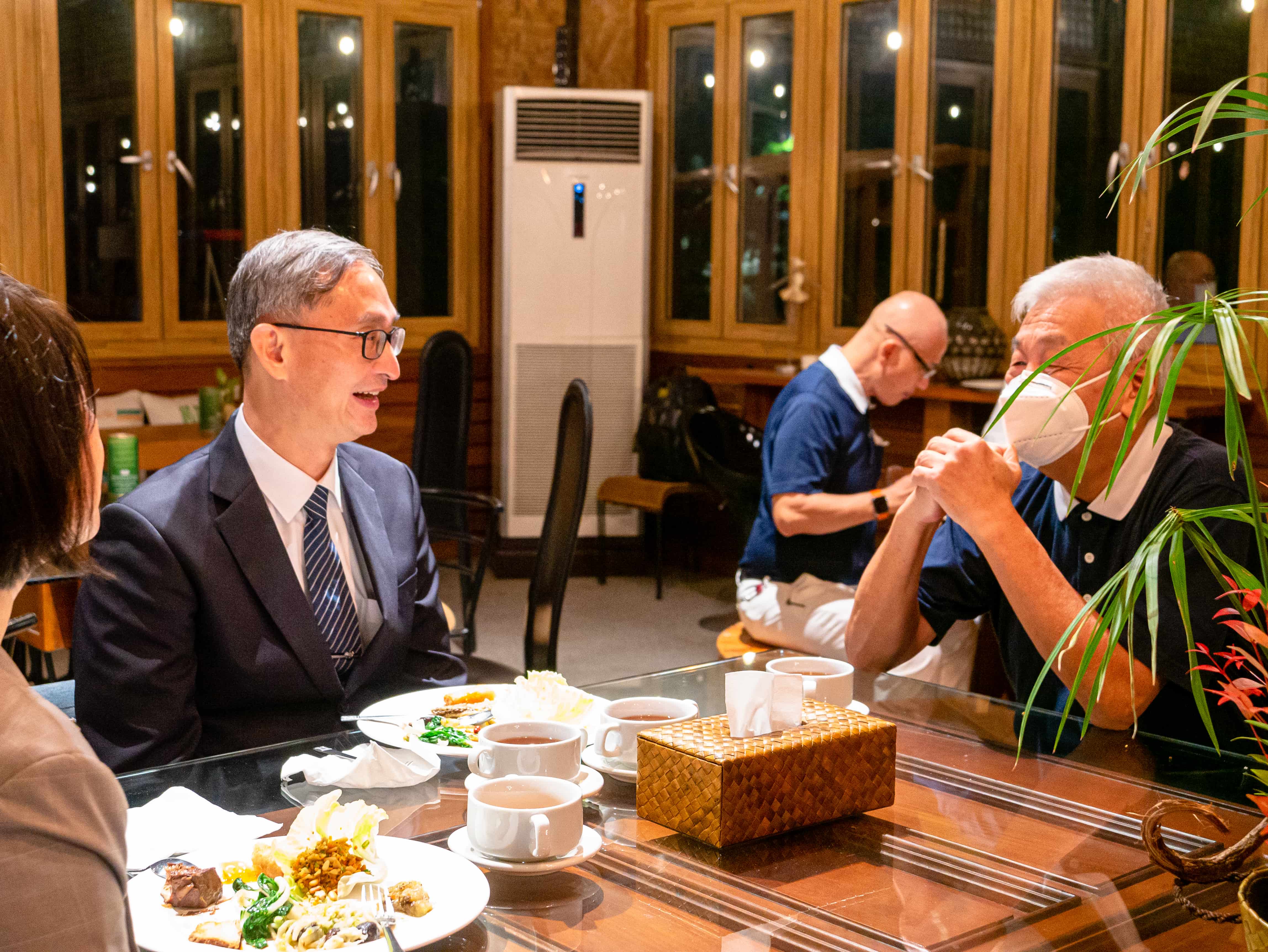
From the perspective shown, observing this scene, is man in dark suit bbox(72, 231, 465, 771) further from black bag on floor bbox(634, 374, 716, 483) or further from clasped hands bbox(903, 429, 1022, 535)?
black bag on floor bbox(634, 374, 716, 483)

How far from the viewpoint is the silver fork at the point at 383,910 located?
1007 mm

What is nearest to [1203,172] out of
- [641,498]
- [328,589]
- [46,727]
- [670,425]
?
[670,425]

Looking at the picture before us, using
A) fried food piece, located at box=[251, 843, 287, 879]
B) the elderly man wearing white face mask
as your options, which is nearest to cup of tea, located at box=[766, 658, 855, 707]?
the elderly man wearing white face mask

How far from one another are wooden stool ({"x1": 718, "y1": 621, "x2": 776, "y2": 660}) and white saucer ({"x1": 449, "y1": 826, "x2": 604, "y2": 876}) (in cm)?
196

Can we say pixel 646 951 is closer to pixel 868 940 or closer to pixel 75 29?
pixel 868 940

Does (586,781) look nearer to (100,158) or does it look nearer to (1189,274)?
(1189,274)

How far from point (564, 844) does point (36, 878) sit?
49 centimetres

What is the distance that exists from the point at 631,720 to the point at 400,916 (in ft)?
1.51

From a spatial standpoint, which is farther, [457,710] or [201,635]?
[201,635]

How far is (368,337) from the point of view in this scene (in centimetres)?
201

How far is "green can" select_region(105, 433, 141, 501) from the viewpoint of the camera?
3607mm

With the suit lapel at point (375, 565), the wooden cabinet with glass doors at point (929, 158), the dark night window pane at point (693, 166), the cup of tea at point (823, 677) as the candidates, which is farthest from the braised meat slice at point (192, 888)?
the dark night window pane at point (693, 166)

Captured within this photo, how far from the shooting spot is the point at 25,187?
5.71 m

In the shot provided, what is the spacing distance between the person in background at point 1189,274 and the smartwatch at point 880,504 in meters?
2.03
